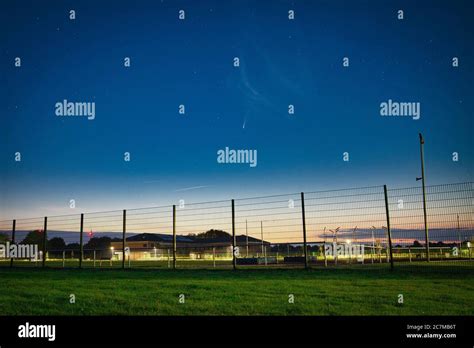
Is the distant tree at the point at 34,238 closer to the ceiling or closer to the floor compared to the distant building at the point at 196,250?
closer to the ceiling

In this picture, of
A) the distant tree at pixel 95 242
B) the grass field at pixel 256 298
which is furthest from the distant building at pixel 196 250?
the grass field at pixel 256 298

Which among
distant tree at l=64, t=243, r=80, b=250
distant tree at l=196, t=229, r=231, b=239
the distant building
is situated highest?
distant tree at l=196, t=229, r=231, b=239

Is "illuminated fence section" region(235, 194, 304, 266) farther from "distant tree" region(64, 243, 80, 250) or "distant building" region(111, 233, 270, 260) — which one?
"distant tree" region(64, 243, 80, 250)

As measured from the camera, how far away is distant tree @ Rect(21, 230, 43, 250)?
65.2 feet

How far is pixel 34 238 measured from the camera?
65.4ft

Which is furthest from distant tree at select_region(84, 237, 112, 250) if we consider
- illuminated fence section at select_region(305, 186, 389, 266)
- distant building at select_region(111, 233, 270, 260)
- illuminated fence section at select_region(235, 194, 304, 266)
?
illuminated fence section at select_region(305, 186, 389, 266)

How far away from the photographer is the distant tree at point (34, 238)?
19875 mm

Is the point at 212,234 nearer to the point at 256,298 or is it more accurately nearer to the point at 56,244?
the point at 56,244

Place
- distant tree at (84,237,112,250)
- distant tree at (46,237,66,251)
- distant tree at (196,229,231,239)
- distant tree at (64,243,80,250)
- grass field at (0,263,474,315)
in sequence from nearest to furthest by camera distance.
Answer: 1. grass field at (0,263,474,315)
2. distant tree at (196,229,231,239)
3. distant tree at (46,237,66,251)
4. distant tree at (64,243,80,250)
5. distant tree at (84,237,112,250)

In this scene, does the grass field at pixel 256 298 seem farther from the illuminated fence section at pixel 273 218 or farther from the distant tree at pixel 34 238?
the distant tree at pixel 34 238
